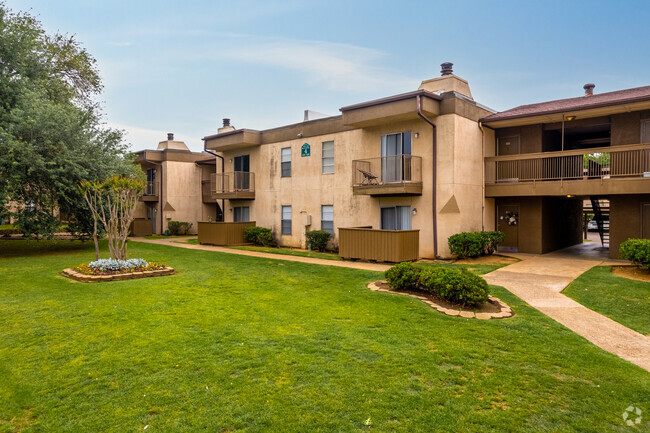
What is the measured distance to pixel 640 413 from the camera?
12.5 feet

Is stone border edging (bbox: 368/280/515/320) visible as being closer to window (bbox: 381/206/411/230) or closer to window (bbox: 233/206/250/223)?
window (bbox: 381/206/411/230)

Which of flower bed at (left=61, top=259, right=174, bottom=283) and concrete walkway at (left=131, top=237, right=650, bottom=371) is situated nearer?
concrete walkway at (left=131, top=237, right=650, bottom=371)

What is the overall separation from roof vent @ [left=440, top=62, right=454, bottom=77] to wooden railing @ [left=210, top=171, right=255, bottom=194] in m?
10.8

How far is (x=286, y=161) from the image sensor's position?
2023cm

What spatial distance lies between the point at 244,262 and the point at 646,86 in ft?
51.3

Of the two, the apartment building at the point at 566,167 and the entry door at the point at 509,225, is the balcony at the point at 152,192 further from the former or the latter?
the entry door at the point at 509,225

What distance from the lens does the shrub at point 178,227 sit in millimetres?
27297

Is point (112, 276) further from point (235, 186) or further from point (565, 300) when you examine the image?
point (235, 186)

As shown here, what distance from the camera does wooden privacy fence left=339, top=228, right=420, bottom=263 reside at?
13547 millimetres

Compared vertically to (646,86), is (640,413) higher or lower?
lower

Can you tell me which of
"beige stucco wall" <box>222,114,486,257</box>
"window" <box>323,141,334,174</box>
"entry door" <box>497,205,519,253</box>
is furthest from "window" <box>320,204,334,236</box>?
"entry door" <box>497,205,519,253</box>

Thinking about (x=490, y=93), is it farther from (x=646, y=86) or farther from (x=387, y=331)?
(x=387, y=331)

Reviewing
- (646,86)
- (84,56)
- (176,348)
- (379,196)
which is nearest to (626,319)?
(176,348)

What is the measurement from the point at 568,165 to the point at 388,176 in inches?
258
